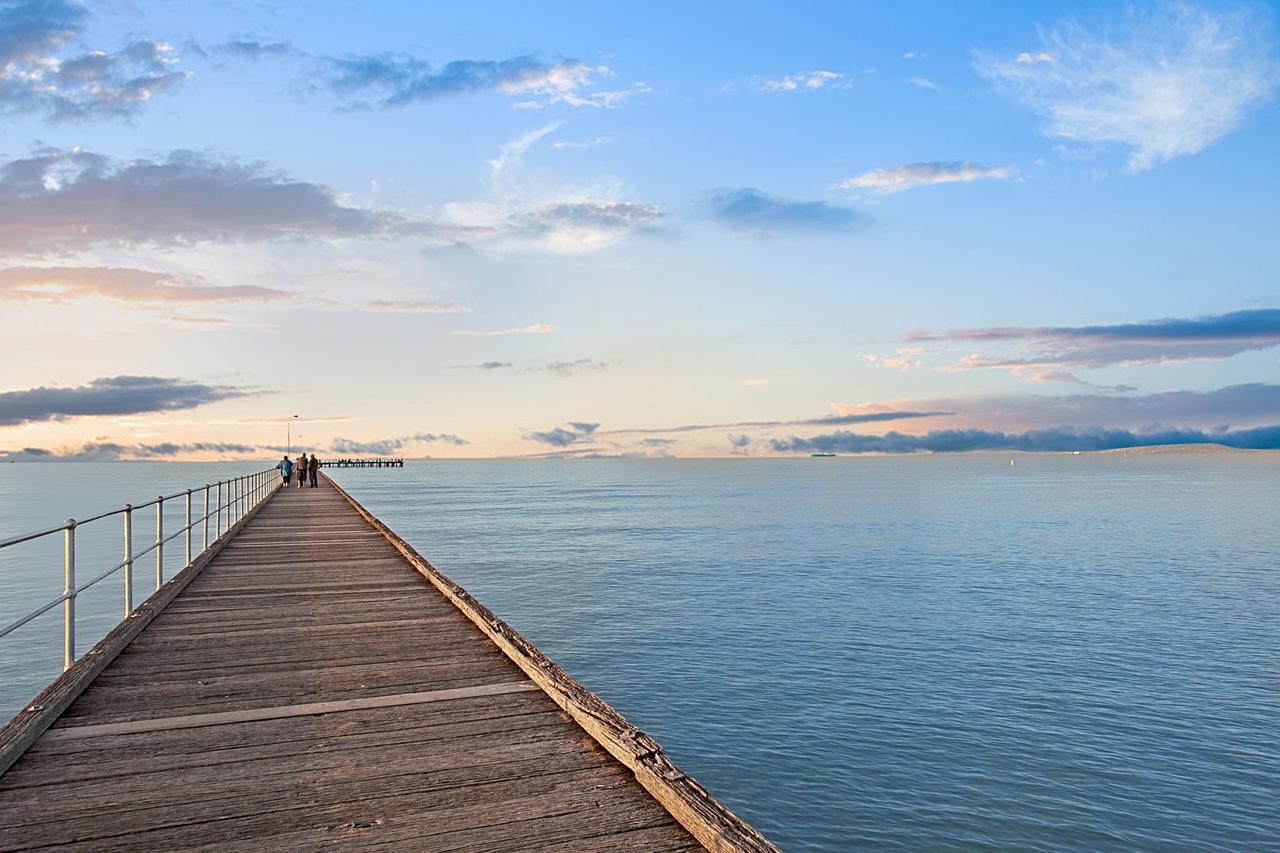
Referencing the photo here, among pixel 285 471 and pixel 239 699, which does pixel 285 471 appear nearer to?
pixel 285 471

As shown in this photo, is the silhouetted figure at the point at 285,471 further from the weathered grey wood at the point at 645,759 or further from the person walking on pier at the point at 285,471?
the weathered grey wood at the point at 645,759

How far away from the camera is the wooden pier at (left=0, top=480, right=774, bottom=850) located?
3590 millimetres

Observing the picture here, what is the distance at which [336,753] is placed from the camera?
4543 millimetres

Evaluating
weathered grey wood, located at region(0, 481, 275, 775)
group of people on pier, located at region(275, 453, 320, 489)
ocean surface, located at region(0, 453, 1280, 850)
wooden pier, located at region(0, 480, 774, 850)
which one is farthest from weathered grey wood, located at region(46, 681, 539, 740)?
group of people on pier, located at region(275, 453, 320, 489)

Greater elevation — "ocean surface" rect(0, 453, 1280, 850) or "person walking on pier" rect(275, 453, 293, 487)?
"person walking on pier" rect(275, 453, 293, 487)

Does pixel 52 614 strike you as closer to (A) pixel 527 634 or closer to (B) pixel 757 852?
(A) pixel 527 634

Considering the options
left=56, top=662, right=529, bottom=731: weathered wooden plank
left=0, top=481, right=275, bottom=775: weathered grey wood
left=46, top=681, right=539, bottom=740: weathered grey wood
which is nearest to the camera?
left=0, top=481, right=275, bottom=775: weathered grey wood

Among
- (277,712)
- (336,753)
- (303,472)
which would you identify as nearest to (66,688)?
(277,712)

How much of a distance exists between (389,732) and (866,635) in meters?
15.2

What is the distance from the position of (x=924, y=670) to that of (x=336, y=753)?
13.2 meters

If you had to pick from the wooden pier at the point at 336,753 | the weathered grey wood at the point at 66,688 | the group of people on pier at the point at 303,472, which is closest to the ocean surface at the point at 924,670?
the wooden pier at the point at 336,753

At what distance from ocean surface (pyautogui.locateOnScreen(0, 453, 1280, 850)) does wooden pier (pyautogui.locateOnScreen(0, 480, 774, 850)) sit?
487 cm

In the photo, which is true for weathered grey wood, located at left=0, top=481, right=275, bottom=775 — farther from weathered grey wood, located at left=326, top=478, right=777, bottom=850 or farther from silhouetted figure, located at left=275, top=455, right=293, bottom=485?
silhouetted figure, located at left=275, top=455, right=293, bottom=485

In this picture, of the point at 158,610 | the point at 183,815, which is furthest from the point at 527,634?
the point at 183,815
